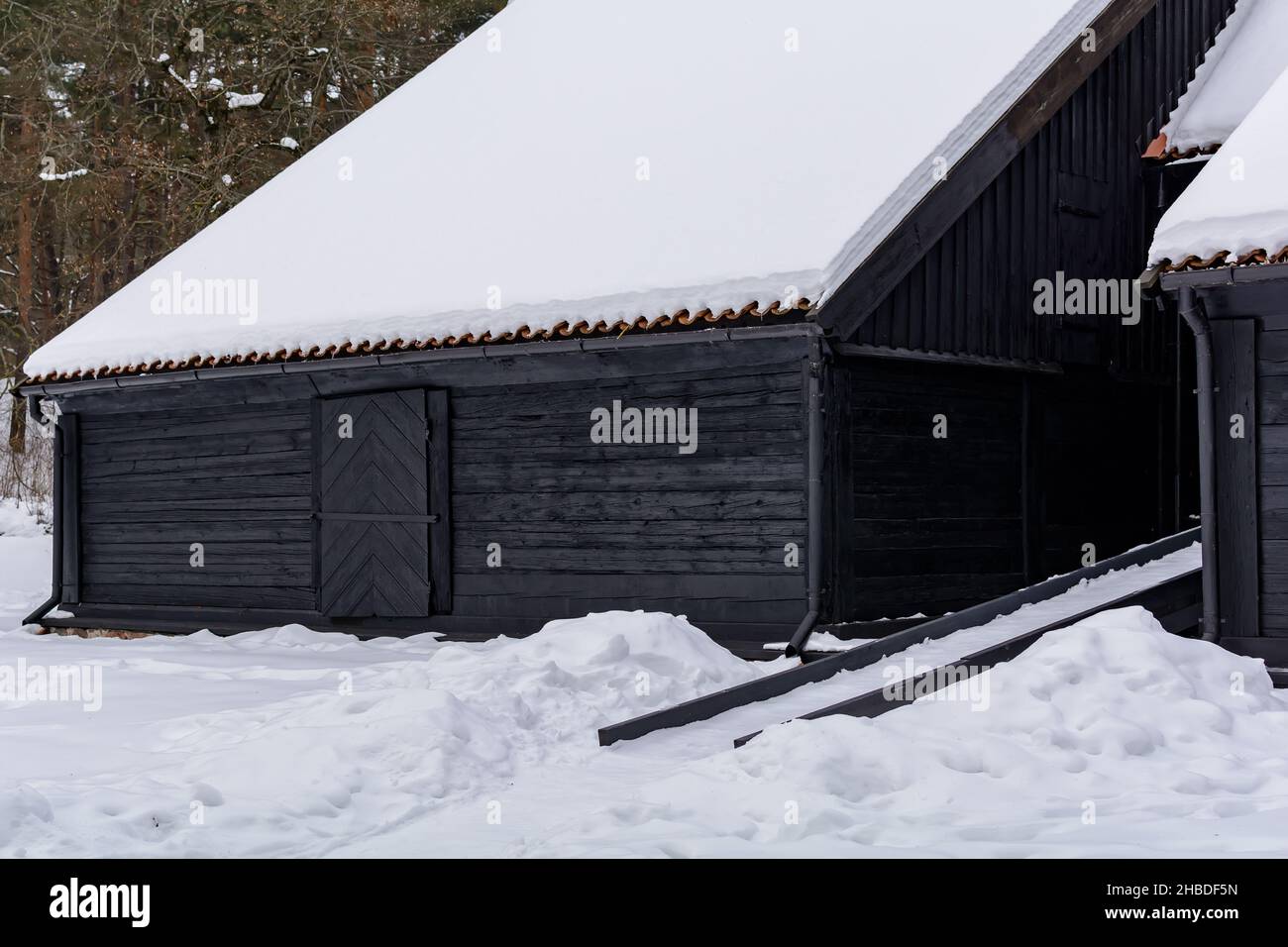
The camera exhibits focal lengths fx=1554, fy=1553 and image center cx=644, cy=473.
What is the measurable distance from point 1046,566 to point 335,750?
6927 millimetres

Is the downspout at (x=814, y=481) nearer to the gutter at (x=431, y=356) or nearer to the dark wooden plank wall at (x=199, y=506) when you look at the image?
the gutter at (x=431, y=356)

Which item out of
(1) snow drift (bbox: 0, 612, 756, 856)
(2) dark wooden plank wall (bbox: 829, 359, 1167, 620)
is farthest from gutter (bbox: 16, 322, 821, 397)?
(1) snow drift (bbox: 0, 612, 756, 856)

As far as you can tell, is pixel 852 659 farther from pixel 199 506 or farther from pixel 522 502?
pixel 199 506

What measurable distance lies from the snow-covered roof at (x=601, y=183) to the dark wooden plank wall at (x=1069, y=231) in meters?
0.70

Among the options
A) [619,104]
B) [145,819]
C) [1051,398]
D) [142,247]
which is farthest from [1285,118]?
[142,247]

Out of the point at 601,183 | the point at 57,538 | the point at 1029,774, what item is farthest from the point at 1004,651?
the point at 57,538

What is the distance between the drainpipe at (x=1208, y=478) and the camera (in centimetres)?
916

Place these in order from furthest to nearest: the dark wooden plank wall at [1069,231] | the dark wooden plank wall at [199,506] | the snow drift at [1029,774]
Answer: the dark wooden plank wall at [199,506] → the dark wooden plank wall at [1069,231] → the snow drift at [1029,774]

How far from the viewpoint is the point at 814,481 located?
9.93 m

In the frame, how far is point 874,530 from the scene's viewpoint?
1052cm

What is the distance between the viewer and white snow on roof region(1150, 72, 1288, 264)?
8.55 meters

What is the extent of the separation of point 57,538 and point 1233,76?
11537mm

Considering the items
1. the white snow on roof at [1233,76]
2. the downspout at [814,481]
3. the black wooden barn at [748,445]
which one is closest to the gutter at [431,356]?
the black wooden barn at [748,445]
